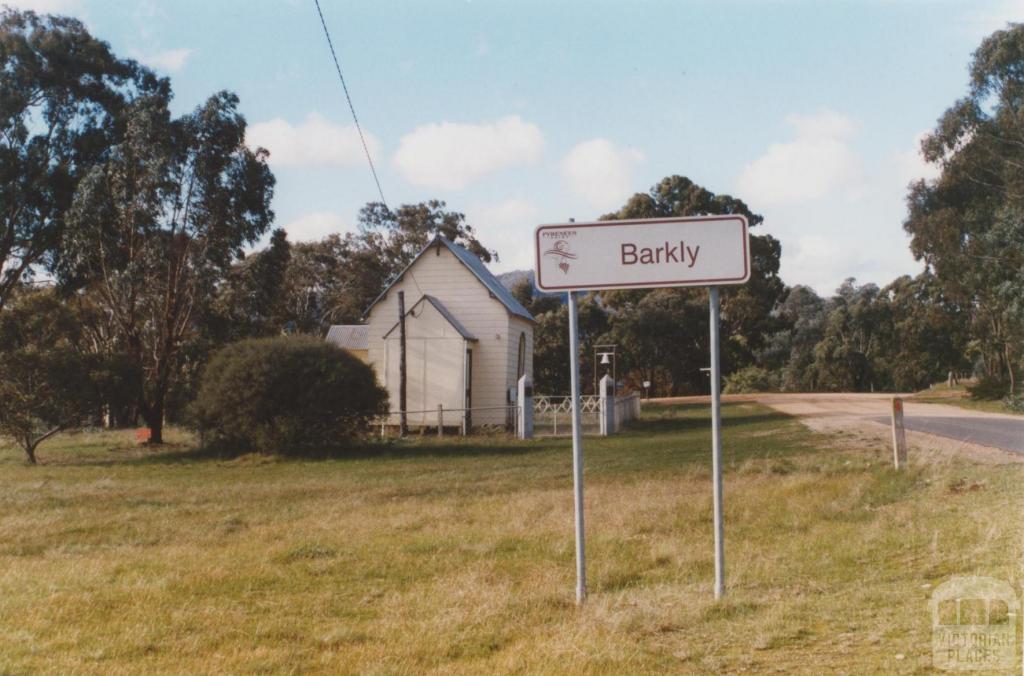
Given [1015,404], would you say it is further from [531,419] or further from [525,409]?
[525,409]

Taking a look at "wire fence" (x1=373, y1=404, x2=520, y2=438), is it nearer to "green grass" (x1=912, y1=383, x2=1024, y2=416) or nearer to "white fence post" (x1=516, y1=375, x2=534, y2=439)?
"white fence post" (x1=516, y1=375, x2=534, y2=439)

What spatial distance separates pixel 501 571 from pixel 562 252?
2.79m

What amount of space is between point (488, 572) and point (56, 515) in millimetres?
7193

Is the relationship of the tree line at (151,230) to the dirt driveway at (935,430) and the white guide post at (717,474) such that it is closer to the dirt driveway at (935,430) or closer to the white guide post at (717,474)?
the dirt driveway at (935,430)

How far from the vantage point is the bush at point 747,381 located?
58.9m

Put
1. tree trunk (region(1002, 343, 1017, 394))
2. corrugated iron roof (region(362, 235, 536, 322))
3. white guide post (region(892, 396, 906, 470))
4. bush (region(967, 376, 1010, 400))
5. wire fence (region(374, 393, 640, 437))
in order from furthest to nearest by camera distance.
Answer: bush (region(967, 376, 1010, 400)), tree trunk (region(1002, 343, 1017, 394)), corrugated iron roof (region(362, 235, 536, 322)), wire fence (region(374, 393, 640, 437)), white guide post (region(892, 396, 906, 470))

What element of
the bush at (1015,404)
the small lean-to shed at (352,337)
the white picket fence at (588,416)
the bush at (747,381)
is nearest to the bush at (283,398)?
the white picket fence at (588,416)

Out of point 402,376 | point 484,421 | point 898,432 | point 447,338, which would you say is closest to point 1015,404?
point 484,421

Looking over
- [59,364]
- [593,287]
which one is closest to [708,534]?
[593,287]

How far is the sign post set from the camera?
642 cm

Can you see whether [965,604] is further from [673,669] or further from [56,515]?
[56,515]

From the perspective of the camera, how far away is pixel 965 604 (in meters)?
5.22

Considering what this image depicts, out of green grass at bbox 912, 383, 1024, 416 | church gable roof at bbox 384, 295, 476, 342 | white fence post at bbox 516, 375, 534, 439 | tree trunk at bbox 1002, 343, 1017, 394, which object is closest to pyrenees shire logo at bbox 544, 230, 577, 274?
white fence post at bbox 516, 375, 534, 439

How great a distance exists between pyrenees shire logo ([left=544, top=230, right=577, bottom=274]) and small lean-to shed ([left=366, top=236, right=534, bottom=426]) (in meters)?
23.8
